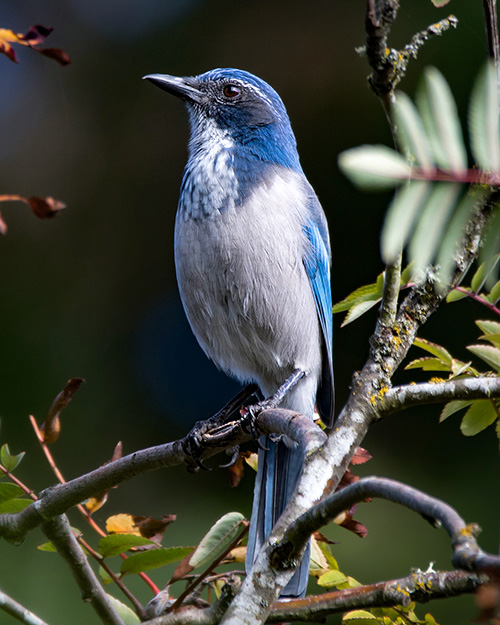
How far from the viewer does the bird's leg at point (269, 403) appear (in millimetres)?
2901

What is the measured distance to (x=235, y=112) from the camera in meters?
4.17

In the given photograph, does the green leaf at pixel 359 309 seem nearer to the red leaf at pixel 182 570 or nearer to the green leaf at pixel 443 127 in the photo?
the red leaf at pixel 182 570

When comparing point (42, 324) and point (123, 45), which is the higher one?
point (123, 45)

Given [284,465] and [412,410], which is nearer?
[284,465]

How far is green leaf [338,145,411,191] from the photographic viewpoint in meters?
1.17

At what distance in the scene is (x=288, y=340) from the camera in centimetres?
380

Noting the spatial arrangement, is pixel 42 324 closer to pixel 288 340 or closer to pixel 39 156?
pixel 39 156

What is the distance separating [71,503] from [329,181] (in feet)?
15.2

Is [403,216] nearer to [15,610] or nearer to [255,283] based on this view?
[15,610]

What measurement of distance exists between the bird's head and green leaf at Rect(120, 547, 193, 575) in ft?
7.29

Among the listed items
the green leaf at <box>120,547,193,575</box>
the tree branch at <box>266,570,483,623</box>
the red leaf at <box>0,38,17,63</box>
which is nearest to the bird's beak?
the red leaf at <box>0,38,17,63</box>

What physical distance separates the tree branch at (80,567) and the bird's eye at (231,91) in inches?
101

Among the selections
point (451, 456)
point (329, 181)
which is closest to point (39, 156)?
point (329, 181)

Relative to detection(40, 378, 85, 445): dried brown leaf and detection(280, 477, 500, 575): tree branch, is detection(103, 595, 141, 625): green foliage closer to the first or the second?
detection(40, 378, 85, 445): dried brown leaf
